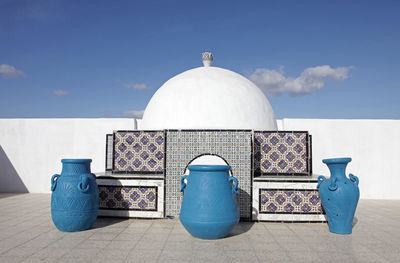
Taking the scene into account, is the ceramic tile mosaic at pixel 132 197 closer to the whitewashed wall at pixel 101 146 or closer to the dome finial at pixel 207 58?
the whitewashed wall at pixel 101 146

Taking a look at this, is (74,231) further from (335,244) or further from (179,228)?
(335,244)

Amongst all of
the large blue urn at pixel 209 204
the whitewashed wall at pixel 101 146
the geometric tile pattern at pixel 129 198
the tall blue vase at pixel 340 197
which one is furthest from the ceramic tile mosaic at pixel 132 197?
the whitewashed wall at pixel 101 146

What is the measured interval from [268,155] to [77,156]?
20.8 feet

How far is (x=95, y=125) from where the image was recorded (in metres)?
9.96

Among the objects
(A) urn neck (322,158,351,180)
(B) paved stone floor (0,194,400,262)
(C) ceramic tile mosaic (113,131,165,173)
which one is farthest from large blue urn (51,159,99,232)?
(A) urn neck (322,158,351,180)

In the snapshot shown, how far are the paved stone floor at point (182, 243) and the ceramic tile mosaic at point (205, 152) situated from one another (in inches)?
19.6

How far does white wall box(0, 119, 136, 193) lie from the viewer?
9.91m

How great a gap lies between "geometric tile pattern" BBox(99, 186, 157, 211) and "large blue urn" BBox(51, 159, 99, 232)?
3.01ft

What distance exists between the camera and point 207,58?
9.14m

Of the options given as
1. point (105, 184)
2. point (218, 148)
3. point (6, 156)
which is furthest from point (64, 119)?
point (218, 148)

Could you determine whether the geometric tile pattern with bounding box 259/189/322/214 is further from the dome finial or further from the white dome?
the dome finial

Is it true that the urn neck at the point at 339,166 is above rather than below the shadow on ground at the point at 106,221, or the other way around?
above

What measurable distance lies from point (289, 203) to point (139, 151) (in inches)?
123

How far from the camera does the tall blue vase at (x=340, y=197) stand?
4.91 m
